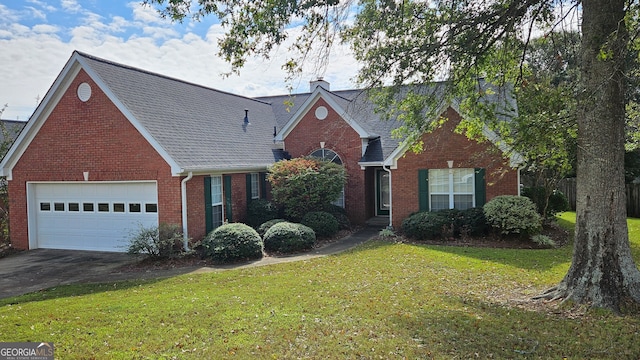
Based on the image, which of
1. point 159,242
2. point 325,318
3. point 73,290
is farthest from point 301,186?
point 325,318

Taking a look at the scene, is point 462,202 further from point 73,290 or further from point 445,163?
point 73,290

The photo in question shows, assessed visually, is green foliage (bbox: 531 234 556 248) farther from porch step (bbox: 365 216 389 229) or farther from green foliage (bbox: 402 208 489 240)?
porch step (bbox: 365 216 389 229)

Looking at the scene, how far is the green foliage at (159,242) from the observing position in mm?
13281

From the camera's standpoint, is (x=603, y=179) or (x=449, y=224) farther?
(x=449, y=224)

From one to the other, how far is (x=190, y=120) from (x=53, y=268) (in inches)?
282

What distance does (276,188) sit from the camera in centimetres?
1756

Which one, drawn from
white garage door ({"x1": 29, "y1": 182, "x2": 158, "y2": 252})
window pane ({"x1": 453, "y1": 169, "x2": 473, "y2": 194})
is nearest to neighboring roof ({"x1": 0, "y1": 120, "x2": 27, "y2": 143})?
white garage door ({"x1": 29, "y1": 182, "x2": 158, "y2": 252})

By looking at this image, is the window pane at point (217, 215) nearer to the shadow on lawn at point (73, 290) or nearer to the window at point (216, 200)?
the window at point (216, 200)

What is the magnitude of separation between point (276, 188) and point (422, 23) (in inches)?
389

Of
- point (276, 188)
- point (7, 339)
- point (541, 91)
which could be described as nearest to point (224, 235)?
point (276, 188)

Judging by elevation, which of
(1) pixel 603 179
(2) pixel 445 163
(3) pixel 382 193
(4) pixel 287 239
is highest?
(2) pixel 445 163

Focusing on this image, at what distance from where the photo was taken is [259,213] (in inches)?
714

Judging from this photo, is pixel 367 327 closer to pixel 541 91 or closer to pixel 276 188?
pixel 541 91

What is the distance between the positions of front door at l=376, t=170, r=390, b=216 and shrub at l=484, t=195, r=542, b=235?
6358 mm
